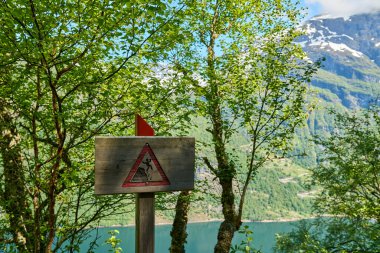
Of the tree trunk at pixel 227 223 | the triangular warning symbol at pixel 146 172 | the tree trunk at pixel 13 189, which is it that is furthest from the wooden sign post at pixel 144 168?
the tree trunk at pixel 227 223

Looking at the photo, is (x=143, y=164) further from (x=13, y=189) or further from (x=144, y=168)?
(x=13, y=189)

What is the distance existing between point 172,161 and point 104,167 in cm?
66

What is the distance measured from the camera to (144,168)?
353cm

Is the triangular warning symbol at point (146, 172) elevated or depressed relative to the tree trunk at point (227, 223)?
elevated

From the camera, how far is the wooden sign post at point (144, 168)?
337 cm

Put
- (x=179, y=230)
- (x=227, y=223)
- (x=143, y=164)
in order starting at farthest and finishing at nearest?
(x=179, y=230), (x=227, y=223), (x=143, y=164)

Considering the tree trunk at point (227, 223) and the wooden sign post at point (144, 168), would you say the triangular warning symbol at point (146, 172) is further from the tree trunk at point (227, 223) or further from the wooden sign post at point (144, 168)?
the tree trunk at point (227, 223)

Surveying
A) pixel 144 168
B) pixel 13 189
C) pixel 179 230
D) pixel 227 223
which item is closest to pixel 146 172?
pixel 144 168

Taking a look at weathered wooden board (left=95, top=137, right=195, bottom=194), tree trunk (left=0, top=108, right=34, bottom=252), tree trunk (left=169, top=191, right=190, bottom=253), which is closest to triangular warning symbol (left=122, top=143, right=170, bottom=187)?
weathered wooden board (left=95, top=137, right=195, bottom=194)

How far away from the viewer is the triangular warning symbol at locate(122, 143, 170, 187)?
3.47 meters

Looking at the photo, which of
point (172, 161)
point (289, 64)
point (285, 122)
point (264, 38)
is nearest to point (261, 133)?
point (285, 122)

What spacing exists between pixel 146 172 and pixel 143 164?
8 cm

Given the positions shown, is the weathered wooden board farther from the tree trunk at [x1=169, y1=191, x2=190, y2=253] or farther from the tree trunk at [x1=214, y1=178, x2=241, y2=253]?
the tree trunk at [x1=169, y1=191, x2=190, y2=253]

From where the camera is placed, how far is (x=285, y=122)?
45.9 feet
